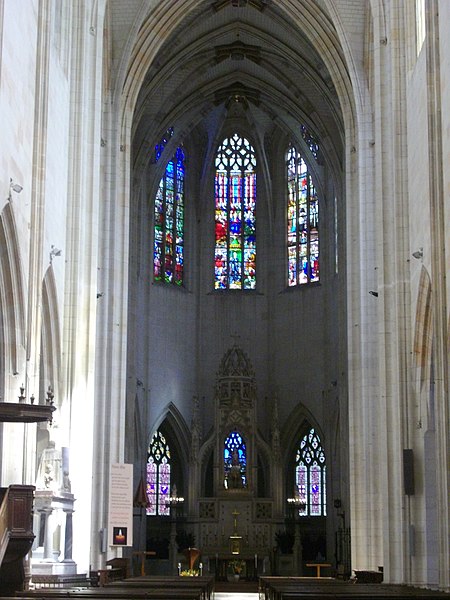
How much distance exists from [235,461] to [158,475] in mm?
3217

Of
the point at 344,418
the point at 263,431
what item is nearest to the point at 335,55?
the point at 344,418

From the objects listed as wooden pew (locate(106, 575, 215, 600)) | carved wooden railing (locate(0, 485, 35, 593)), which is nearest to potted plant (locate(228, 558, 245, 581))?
wooden pew (locate(106, 575, 215, 600))

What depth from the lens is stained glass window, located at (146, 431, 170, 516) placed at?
40062 mm

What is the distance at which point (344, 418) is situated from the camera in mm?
36812

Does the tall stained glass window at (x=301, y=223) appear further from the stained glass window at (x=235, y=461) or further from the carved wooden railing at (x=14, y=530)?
the carved wooden railing at (x=14, y=530)

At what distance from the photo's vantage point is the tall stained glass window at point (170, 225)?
1649 inches

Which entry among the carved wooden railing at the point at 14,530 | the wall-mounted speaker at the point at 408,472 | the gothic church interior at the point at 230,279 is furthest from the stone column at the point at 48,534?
the wall-mounted speaker at the point at 408,472

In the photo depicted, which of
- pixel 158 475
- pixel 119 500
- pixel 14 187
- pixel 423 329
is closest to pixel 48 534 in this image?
pixel 119 500

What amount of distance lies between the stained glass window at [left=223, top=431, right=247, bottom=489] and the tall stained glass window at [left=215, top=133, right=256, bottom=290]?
Answer: 262 inches

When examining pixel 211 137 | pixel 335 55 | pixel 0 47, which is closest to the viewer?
pixel 0 47

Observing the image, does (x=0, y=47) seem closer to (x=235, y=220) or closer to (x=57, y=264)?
(x=57, y=264)

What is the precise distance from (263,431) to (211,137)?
37.5 ft

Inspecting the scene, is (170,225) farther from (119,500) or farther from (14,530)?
(14,530)

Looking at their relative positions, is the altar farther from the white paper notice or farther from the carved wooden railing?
the carved wooden railing
